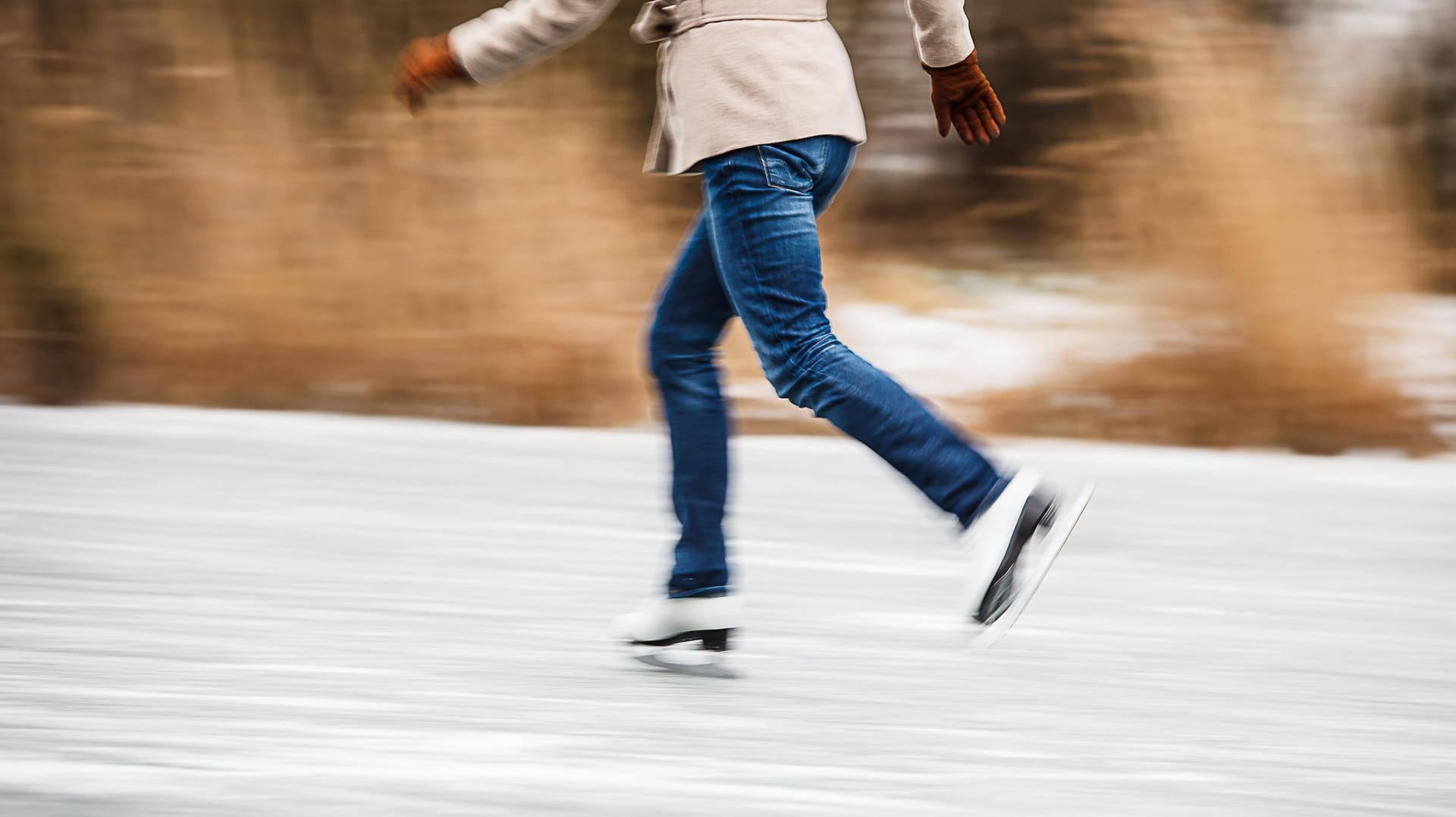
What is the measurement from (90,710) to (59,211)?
3.78 metres

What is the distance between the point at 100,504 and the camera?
14.1ft

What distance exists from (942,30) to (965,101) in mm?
125

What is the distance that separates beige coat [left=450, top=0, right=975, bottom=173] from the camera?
8.76 ft

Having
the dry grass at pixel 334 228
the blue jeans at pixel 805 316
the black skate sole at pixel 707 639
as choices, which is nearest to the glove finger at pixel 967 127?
the blue jeans at pixel 805 316

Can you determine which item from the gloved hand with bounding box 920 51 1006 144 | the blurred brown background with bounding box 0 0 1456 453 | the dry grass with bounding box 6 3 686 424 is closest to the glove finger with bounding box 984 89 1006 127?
the gloved hand with bounding box 920 51 1006 144

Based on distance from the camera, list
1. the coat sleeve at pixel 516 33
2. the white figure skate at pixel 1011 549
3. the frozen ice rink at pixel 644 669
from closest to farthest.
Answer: the frozen ice rink at pixel 644 669, the white figure skate at pixel 1011 549, the coat sleeve at pixel 516 33

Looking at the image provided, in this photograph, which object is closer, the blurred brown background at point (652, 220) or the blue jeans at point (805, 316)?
the blue jeans at point (805, 316)

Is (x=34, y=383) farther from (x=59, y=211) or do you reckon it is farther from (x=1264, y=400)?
(x=1264, y=400)

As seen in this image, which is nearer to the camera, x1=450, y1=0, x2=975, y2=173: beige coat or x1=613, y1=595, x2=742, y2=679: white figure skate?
x1=450, y1=0, x2=975, y2=173: beige coat

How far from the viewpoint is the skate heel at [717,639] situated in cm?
296

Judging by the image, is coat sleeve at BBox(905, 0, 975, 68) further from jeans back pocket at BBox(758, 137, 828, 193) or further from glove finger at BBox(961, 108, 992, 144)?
jeans back pocket at BBox(758, 137, 828, 193)

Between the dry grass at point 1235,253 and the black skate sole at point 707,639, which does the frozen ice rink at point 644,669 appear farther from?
the dry grass at point 1235,253

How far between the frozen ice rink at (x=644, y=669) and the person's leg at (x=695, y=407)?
0.70ft

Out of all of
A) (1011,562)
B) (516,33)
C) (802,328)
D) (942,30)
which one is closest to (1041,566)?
(1011,562)
